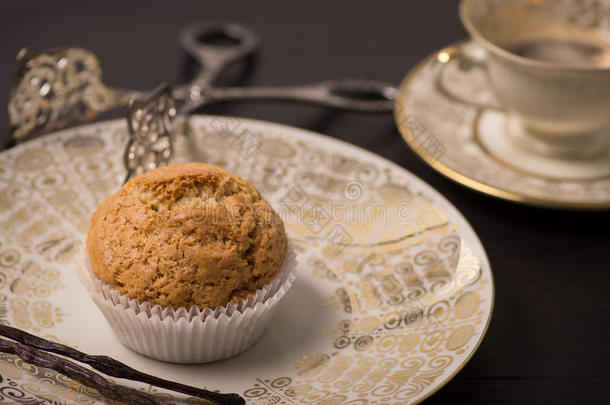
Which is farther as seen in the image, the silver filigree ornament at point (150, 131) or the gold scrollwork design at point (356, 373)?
the silver filigree ornament at point (150, 131)

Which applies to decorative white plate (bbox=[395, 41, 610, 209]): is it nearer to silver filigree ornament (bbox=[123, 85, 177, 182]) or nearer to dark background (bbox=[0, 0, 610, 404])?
dark background (bbox=[0, 0, 610, 404])

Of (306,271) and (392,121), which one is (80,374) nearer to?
(306,271)

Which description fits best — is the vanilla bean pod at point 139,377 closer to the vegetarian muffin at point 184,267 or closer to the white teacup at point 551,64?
the vegetarian muffin at point 184,267

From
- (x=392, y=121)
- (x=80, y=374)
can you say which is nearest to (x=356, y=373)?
(x=80, y=374)

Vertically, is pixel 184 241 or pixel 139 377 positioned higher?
pixel 184 241

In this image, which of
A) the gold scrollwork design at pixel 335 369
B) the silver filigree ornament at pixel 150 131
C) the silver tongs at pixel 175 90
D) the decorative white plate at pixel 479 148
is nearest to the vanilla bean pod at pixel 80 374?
the gold scrollwork design at pixel 335 369
